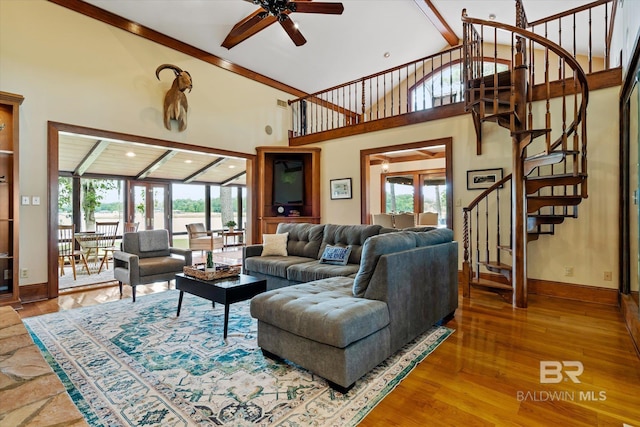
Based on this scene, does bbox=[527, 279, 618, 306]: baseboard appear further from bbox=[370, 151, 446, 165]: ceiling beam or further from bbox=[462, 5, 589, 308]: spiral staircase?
bbox=[370, 151, 446, 165]: ceiling beam

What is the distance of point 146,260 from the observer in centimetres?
430

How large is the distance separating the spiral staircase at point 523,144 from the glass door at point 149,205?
783 centimetres

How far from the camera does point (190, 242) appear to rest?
8094mm

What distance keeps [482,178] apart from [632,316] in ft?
7.78

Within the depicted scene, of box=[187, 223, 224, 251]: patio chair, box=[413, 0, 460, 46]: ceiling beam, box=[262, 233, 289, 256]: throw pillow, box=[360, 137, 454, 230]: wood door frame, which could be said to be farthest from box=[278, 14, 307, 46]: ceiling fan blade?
box=[187, 223, 224, 251]: patio chair

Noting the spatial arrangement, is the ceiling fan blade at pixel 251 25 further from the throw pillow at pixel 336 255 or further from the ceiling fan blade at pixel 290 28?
the throw pillow at pixel 336 255

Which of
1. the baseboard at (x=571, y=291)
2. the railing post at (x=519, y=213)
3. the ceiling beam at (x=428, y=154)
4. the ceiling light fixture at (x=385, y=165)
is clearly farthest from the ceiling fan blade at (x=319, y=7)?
the ceiling light fixture at (x=385, y=165)

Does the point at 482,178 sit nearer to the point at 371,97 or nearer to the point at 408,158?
the point at 371,97

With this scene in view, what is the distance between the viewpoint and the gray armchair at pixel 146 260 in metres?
3.94

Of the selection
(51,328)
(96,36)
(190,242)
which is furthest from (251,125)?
(51,328)

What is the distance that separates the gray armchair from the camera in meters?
3.94

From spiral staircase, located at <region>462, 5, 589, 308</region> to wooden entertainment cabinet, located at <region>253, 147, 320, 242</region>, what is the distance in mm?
3275

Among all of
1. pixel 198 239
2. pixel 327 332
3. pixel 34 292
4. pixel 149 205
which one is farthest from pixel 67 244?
pixel 327 332

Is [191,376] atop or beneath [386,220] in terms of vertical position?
beneath
